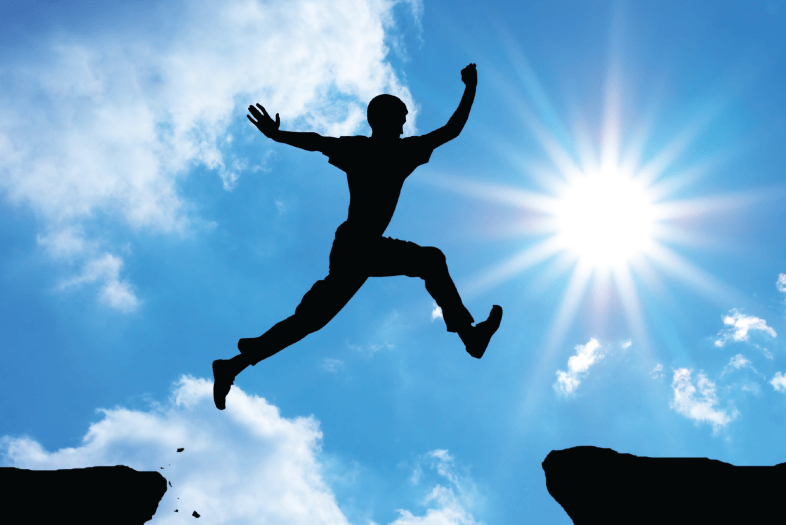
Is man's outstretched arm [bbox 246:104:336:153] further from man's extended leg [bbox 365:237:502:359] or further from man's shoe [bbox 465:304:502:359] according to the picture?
man's shoe [bbox 465:304:502:359]

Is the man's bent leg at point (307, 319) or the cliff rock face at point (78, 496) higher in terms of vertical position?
the man's bent leg at point (307, 319)

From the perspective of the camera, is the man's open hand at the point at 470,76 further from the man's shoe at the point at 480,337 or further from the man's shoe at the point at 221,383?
the man's shoe at the point at 221,383

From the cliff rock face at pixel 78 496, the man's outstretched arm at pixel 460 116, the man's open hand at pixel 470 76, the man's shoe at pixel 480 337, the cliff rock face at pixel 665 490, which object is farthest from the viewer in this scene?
the man's open hand at pixel 470 76

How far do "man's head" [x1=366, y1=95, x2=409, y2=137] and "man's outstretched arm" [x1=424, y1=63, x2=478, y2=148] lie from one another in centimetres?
32

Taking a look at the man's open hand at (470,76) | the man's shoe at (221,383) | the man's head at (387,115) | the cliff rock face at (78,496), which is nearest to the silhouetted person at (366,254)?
the man's shoe at (221,383)

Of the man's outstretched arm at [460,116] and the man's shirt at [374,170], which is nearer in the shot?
the man's shirt at [374,170]

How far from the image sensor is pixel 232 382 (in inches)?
190

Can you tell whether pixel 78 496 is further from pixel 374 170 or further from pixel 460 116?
Answer: pixel 460 116

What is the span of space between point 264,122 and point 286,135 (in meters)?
0.23

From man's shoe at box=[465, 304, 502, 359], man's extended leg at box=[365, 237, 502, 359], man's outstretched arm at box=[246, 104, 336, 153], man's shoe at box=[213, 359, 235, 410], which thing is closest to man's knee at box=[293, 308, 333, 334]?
man's extended leg at box=[365, 237, 502, 359]

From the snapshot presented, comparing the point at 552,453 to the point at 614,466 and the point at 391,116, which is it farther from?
the point at 391,116

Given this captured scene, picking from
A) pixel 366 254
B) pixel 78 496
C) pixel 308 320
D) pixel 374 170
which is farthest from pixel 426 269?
pixel 78 496

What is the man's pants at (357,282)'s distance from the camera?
475 cm

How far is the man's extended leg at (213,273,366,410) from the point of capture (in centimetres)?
475
